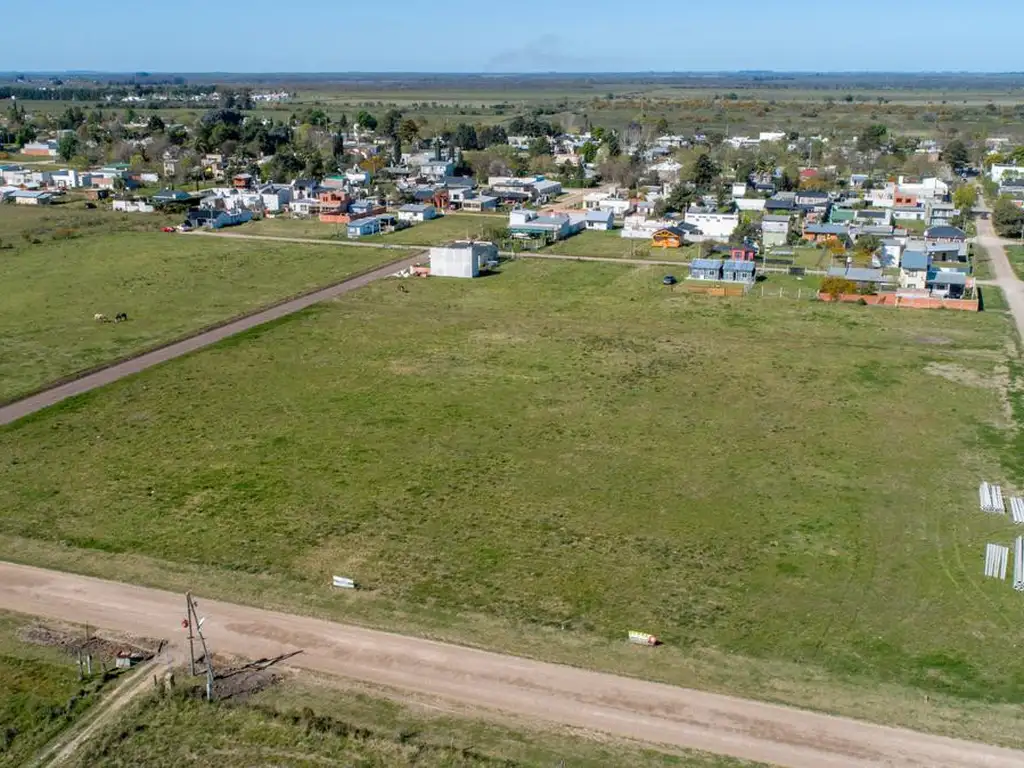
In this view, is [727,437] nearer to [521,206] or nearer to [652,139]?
[521,206]

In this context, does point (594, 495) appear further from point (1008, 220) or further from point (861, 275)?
point (1008, 220)

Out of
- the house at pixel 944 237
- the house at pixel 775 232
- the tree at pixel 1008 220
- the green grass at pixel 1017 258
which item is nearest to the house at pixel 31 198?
the house at pixel 775 232

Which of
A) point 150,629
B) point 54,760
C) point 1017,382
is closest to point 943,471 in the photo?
point 1017,382

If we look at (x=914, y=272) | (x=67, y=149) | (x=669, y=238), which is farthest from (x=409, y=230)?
(x=67, y=149)

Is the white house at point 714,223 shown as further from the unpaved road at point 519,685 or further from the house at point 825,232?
the unpaved road at point 519,685

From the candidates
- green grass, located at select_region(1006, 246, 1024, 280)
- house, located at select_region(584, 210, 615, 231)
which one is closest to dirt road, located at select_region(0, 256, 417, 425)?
house, located at select_region(584, 210, 615, 231)

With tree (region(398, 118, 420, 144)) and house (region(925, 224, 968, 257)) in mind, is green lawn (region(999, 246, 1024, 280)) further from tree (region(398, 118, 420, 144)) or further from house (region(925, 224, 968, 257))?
tree (region(398, 118, 420, 144))
